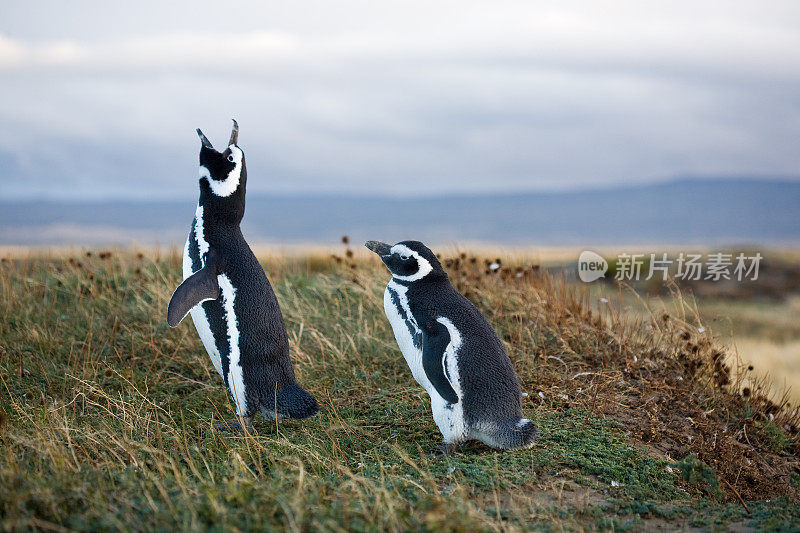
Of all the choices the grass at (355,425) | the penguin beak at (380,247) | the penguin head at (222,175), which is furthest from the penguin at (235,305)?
the penguin beak at (380,247)

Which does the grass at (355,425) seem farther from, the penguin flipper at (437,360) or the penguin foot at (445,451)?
the penguin flipper at (437,360)

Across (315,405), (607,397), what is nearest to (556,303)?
(607,397)

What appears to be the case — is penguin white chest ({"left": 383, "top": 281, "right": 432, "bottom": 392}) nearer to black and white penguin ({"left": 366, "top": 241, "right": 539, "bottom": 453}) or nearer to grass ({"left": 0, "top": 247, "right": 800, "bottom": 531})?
black and white penguin ({"left": 366, "top": 241, "right": 539, "bottom": 453})

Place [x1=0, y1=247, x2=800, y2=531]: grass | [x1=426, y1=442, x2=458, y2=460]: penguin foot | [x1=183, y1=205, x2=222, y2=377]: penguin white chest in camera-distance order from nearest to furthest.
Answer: [x1=0, y1=247, x2=800, y2=531]: grass
[x1=426, y1=442, x2=458, y2=460]: penguin foot
[x1=183, y1=205, x2=222, y2=377]: penguin white chest

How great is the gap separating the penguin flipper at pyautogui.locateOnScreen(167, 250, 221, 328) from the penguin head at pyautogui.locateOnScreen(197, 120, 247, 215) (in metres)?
0.37

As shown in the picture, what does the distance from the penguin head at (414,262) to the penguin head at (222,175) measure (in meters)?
1.14

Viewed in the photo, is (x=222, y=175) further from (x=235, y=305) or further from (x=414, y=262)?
(x=414, y=262)

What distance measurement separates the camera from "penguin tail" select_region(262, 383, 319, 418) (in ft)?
15.5

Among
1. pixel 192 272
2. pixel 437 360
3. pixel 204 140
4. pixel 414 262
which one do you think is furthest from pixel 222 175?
pixel 437 360

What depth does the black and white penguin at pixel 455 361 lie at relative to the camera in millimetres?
4316

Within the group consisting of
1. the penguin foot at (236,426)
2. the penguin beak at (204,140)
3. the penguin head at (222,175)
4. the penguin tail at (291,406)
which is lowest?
the penguin foot at (236,426)

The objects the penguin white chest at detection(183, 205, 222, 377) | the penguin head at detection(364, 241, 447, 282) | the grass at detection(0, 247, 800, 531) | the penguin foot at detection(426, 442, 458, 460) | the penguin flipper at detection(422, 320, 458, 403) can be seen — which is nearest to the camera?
the grass at detection(0, 247, 800, 531)

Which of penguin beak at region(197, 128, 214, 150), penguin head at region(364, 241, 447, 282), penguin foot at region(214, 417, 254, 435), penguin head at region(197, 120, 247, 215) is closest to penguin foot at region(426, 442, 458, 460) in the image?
penguin head at region(364, 241, 447, 282)

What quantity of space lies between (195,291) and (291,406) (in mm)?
963
